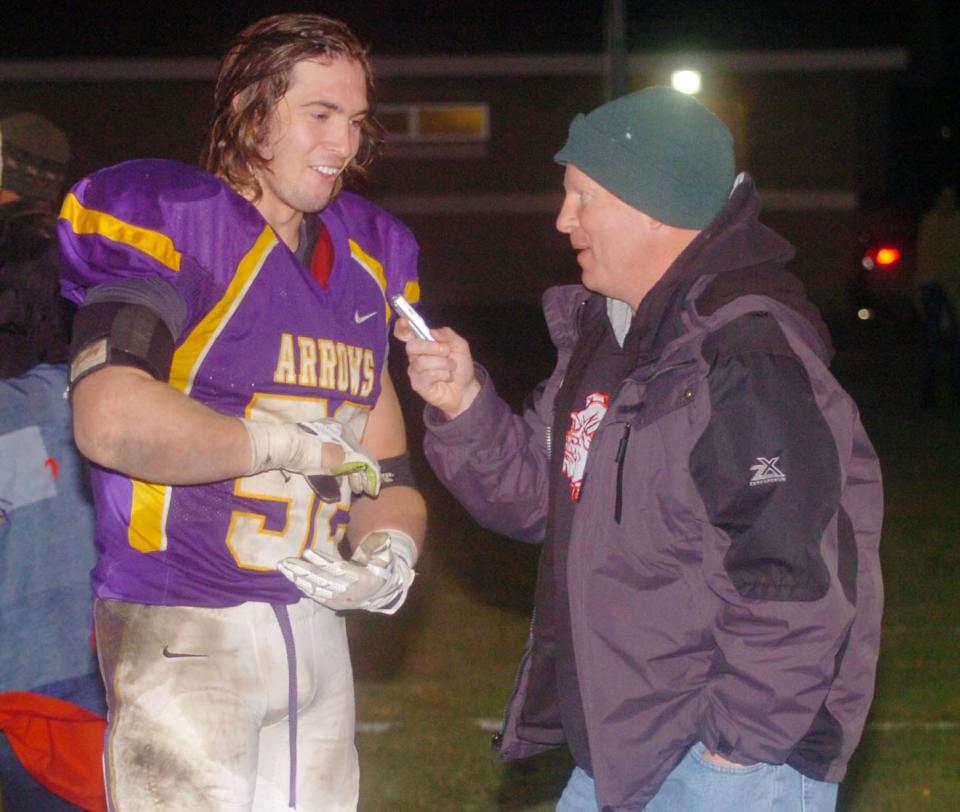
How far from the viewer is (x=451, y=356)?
3.15m

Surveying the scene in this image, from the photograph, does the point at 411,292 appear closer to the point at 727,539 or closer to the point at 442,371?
the point at 442,371

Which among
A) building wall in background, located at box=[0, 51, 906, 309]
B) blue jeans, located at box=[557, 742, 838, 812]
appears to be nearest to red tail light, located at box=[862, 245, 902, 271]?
building wall in background, located at box=[0, 51, 906, 309]

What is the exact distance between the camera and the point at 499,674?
20.4ft

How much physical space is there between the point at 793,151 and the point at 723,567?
22307 millimetres

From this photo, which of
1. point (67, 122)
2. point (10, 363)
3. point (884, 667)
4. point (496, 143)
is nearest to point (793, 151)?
point (496, 143)

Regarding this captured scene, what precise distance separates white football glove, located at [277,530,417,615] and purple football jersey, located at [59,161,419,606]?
4.5 inches

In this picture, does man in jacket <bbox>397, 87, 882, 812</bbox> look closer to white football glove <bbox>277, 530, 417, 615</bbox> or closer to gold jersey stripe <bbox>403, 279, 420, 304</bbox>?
white football glove <bbox>277, 530, 417, 615</bbox>

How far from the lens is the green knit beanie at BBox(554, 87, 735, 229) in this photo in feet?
9.32

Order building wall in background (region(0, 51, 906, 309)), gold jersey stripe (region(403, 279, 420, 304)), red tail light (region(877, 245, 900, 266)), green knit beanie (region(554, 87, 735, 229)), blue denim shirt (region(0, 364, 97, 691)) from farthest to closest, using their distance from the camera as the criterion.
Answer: building wall in background (region(0, 51, 906, 309)) → red tail light (region(877, 245, 900, 266)) → blue denim shirt (region(0, 364, 97, 691)) → gold jersey stripe (region(403, 279, 420, 304)) → green knit beanie (region(554, 87, 735, 229))

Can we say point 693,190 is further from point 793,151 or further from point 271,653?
point 793,151

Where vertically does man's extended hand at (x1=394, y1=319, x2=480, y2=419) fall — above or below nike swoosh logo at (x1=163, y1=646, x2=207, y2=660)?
above

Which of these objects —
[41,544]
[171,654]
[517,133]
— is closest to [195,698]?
[171,654]

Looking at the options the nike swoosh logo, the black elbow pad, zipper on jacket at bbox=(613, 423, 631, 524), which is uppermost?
the black elbow pad

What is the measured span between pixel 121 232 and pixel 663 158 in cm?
103
